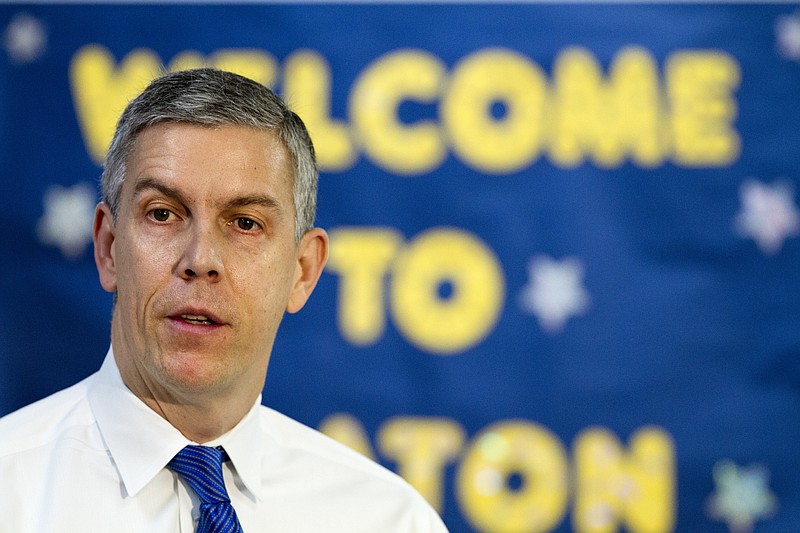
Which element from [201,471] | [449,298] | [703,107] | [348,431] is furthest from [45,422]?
[703,107]

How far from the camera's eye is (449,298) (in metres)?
2.45

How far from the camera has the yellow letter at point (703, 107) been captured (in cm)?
242

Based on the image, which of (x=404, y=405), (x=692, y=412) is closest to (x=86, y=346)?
(x=404, y=405)

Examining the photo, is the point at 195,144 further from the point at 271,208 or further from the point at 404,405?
the point at 404,405

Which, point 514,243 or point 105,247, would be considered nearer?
point 105,247

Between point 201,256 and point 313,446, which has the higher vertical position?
point 201,256

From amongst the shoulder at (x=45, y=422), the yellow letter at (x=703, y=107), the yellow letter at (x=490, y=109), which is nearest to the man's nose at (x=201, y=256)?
the shoulder at (x=45, y=422)

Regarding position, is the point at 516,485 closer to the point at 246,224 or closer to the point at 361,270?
the point at 361,270

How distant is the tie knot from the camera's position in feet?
4.66

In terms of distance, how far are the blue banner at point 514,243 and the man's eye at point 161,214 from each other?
1032mm

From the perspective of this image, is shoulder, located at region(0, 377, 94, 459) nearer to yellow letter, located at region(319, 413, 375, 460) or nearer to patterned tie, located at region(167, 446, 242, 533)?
patterned tie, located at region(167, 446, 242, 533)

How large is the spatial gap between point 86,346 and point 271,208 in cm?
116

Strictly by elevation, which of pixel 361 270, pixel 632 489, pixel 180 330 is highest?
pixel 361 270

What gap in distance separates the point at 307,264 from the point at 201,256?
30 centimetres
